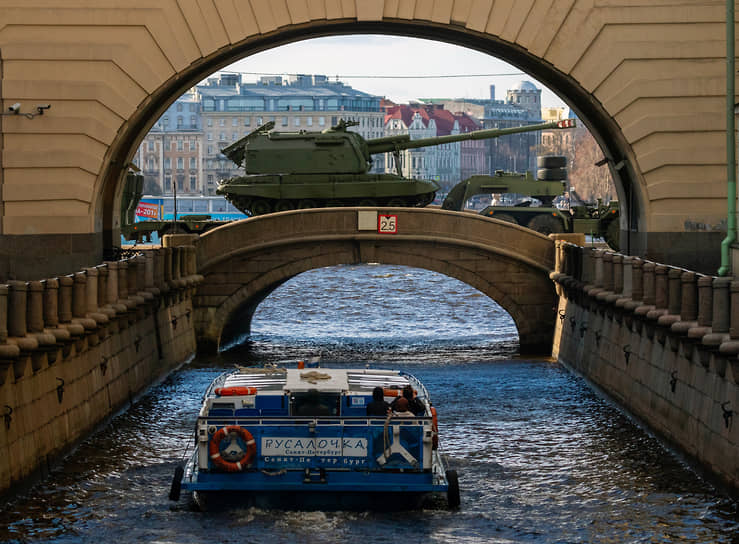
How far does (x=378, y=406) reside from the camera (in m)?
18.1

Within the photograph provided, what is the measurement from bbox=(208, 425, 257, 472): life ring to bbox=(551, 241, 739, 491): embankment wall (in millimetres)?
6656

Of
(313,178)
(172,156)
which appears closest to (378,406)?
(313,178)

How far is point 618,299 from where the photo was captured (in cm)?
2669

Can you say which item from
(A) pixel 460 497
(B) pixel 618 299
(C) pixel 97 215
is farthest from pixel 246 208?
(A) pixel 460 497

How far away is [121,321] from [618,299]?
9881 millimetres

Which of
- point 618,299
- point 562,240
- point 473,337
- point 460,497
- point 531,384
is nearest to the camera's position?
point 460,497

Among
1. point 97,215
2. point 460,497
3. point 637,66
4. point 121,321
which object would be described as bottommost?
point 460,497

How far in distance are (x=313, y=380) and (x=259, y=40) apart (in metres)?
15.5

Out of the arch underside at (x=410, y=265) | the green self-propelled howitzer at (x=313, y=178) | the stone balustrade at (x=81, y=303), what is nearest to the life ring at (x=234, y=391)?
the stone balustrade at (x=81, y=303)

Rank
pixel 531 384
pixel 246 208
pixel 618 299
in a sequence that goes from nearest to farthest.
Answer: pixel 618 299 → pixel 531 384 → pixel 246 208

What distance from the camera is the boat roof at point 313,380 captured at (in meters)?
18.6

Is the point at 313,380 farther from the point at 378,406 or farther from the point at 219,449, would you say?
the point at 219,449

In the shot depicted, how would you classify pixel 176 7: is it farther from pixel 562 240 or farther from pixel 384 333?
pixel 384 333

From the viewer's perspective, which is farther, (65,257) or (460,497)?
(65,257)
